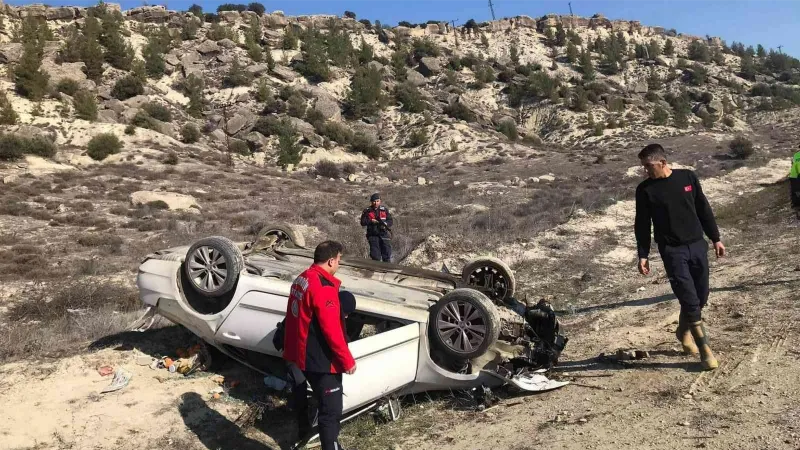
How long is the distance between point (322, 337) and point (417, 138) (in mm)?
40115

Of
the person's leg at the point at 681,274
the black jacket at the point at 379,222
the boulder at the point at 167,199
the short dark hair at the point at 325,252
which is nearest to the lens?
the short dark hair at the point at 325,252

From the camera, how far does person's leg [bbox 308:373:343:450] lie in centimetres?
341

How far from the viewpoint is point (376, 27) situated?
68.1 m

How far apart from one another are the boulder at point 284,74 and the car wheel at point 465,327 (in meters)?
47.1

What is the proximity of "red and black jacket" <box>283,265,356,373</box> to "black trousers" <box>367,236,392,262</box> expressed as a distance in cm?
652

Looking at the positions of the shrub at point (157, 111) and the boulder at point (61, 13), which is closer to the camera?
the shrub at point (157, 111)

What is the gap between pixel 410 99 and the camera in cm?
4812

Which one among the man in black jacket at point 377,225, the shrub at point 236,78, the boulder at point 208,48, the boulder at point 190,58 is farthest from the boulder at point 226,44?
the man in black jacket at point 377,225

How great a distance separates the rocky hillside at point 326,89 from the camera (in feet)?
111

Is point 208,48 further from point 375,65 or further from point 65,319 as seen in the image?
point 65,319

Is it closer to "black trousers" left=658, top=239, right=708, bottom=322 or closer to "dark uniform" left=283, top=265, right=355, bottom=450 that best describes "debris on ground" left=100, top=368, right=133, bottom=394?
"dark uniform" left=283, top=265, right=355, bottom=450

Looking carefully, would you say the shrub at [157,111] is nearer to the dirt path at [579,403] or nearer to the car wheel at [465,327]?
the dirt path at [579,403]

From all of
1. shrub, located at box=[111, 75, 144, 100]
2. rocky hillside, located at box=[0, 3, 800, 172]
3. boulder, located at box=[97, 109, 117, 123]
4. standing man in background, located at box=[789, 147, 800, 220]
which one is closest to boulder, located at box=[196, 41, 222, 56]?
rocky hillside, located at box=[0, 3, 800, 172]

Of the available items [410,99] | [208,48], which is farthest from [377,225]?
[208,48]
